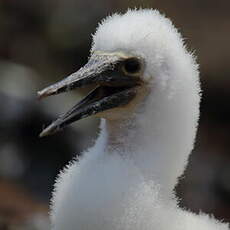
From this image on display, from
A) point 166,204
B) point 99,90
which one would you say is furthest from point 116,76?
point 166,204

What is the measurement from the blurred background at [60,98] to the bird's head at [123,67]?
377cm

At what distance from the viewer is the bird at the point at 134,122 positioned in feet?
14.6

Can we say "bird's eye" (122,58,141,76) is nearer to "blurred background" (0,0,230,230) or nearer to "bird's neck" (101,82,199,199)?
"bird's neck" (101,82,199,199)

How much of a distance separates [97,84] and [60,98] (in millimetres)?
6938

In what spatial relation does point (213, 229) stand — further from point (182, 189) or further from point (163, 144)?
point (182, 189)

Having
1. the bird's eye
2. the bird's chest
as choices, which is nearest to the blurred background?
the bird's chest

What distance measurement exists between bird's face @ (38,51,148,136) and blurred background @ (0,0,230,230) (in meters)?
3.76

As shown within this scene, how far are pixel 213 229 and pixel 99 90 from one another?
1038 millimetres

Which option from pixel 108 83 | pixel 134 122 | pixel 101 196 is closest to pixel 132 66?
pixel 108 83

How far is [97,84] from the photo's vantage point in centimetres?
469

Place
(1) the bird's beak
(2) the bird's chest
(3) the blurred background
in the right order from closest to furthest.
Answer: (2) the bird's chest → (1) the bird's beak → (3) the blurred background

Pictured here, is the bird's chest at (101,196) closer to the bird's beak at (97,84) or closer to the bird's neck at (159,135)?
the bird's neck at (159,135)

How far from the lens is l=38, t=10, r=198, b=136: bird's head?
14.9 feet

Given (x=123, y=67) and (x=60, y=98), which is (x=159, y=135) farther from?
(x=60, y=98)
